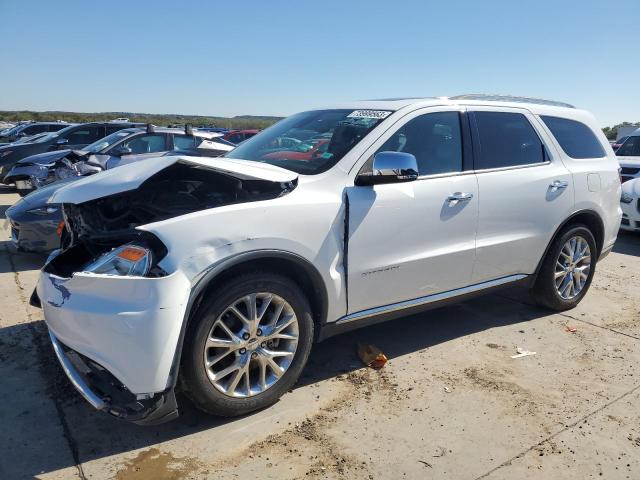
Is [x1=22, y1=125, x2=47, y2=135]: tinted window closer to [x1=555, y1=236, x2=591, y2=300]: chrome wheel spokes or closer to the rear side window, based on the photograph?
the rear side window

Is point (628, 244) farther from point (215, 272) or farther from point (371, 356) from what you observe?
point (215, 272)

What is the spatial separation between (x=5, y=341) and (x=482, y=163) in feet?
12.8

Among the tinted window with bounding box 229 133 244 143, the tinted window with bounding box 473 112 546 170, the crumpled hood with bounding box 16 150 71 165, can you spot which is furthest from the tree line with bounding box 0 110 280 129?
the tinted window with bounding box 473 112 546 170

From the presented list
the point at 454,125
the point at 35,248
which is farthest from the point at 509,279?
the point at 35,248

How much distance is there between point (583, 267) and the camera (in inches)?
199

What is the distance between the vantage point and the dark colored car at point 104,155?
8297 millimetres

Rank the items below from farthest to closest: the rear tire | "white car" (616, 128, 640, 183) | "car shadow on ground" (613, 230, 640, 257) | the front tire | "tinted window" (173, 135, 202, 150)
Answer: "tinted window" (173, 135, 202, 150) < "white car" (616, 128, 640, 183) < "car shadow on ground" (613, 230, 640, 257) < the rear tire < the front tire

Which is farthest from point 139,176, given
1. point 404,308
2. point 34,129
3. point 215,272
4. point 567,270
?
point 34,129

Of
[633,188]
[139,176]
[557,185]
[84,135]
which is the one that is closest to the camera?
[139,176]

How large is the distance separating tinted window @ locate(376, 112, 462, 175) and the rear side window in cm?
123

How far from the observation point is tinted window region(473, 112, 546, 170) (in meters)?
4.14

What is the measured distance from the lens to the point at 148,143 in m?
9.62

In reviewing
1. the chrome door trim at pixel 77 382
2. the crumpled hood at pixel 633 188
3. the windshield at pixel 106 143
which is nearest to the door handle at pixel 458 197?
the chrome door trim at pixel 77 382

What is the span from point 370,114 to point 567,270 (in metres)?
2.53
